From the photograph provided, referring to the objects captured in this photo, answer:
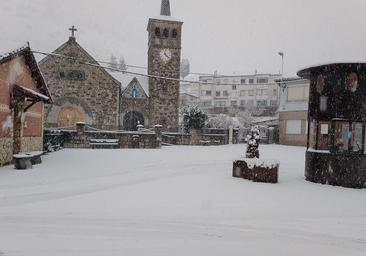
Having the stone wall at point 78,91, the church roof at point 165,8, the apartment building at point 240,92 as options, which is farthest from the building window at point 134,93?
the apartment building at point 240,92

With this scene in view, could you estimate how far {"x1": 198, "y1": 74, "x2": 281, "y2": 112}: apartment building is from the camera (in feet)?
218

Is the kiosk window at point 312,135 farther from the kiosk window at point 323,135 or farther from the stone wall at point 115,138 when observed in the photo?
the stone wall at point 115,138

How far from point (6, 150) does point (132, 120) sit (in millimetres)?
21672

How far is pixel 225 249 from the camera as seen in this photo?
206 inches

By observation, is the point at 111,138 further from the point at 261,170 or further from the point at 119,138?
the point at 261,170

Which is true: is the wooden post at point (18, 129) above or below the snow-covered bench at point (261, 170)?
above

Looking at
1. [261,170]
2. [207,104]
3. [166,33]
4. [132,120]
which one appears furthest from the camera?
[207,104]

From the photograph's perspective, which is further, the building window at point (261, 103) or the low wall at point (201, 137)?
the building window at point (261, 103)

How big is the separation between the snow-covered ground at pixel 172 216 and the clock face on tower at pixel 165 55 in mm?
26226

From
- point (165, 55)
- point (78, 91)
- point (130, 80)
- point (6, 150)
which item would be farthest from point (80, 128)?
point (165, 55)

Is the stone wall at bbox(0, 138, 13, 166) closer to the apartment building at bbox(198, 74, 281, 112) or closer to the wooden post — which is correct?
the wooden post

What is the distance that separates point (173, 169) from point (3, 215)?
7.64 meters

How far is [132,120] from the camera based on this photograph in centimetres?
3528

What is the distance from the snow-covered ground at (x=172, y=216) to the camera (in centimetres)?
530
